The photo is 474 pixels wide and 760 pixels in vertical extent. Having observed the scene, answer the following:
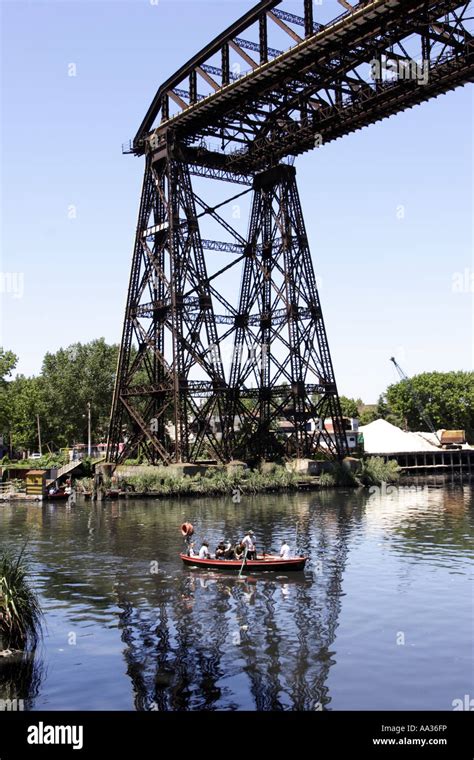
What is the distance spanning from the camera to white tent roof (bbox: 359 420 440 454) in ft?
373

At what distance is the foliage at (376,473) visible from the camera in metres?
81.5

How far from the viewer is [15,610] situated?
21.3m

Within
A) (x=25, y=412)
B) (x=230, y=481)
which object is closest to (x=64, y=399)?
(x=25, y=412)

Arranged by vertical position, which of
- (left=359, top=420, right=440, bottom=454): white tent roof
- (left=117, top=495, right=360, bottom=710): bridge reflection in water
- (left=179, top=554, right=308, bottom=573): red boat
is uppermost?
(left=359, top=420, right=440, bottom=454): white tent roof

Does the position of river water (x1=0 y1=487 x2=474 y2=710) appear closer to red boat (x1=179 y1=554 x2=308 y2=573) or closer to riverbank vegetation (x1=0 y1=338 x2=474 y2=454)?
red boat (x1=179 y1=554 x2=308 y2=573)

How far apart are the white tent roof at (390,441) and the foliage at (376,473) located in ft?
85.5

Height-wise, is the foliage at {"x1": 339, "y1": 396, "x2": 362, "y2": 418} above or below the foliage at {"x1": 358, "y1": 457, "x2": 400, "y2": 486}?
above

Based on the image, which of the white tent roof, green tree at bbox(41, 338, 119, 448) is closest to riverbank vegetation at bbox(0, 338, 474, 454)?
green tree at bbox(41, 338, 119, 448)

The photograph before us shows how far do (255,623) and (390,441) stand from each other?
93339 mm

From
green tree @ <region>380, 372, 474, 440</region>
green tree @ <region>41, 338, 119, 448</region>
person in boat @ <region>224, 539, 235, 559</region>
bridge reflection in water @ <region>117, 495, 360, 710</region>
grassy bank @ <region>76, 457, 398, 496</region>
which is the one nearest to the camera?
bridge reflection in water @ <region>117, 495, 360, 710</region>

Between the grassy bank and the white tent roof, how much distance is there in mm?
32618

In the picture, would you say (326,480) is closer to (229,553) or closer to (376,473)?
(376,473)
